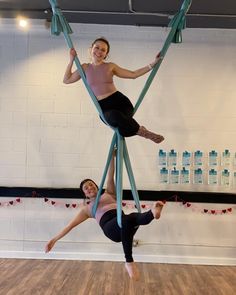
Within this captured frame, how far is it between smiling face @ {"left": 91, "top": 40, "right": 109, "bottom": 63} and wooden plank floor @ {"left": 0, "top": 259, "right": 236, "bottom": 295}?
8.14 ft

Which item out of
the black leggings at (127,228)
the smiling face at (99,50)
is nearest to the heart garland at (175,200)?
the black leggings at (127,228)

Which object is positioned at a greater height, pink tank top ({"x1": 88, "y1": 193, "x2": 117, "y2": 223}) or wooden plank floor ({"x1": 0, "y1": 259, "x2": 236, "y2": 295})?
pink tank top ({"x1": 88, "y1": 193, "x2": 117, "y2": 223})

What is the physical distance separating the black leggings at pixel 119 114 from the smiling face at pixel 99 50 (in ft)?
0.87

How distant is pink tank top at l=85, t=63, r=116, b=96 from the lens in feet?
8.80

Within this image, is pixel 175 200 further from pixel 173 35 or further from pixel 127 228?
pixel 173 35

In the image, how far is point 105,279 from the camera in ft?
14.8

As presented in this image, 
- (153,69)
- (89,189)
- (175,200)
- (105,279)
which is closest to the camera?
(153,69)

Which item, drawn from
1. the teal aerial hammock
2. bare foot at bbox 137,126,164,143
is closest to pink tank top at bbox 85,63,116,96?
the teal aerial hammock

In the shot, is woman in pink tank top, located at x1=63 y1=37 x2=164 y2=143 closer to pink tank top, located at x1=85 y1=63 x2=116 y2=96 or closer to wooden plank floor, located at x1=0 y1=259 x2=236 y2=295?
pink tank top, located at x1=85 y1=63 x2=116 y2=96

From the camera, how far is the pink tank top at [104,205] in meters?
2.88

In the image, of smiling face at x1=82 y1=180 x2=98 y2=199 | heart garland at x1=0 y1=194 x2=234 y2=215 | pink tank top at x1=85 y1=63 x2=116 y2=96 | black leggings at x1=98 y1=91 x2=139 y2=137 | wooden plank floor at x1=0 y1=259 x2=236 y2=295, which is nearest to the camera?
black leggings at x1=98 y1=91 x2=139 y2=137

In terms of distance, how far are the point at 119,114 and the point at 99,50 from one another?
46 centimetres

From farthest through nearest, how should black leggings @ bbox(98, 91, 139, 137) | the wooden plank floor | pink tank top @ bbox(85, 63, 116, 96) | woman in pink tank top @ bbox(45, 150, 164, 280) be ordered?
the wooden plank floor < pink tank top @ bbox(85, 63, 116, 96) < black leggings @ bbox(98, 91, 139, 137) < woman in pink tank top @ bbox(45, 150, 164, 280)

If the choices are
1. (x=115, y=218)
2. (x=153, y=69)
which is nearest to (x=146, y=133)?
(x=153, y=69)
